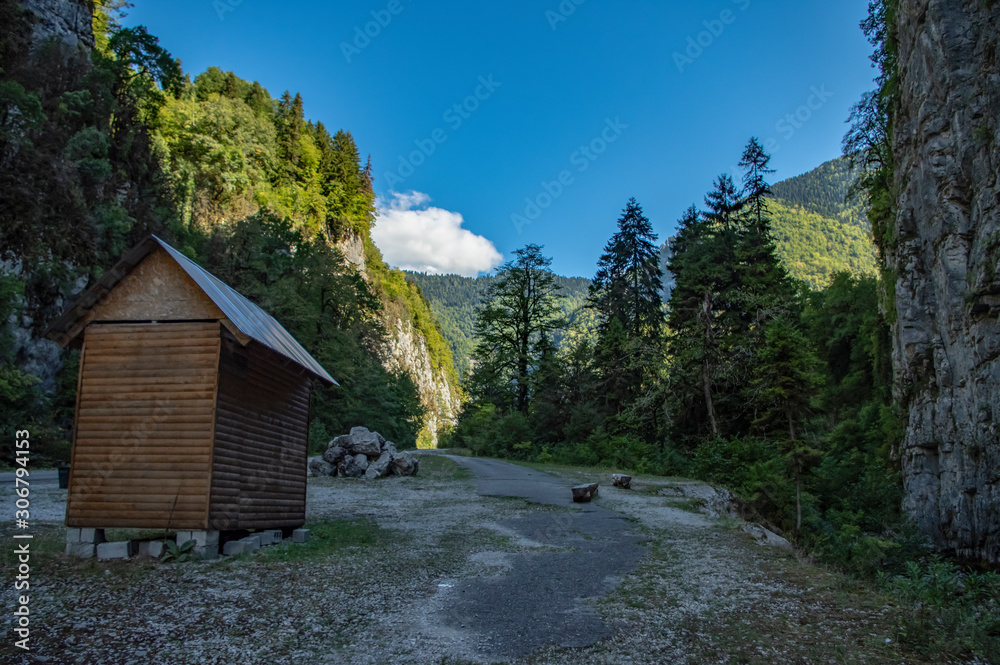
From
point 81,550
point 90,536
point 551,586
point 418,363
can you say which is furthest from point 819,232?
point 81,550

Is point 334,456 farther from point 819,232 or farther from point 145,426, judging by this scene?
point 819,232

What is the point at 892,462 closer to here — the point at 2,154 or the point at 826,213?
the point at 2,154

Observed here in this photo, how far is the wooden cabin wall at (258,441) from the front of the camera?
7.97 metres

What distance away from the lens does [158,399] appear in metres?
7.87

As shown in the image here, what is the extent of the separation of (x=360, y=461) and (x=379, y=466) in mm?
747

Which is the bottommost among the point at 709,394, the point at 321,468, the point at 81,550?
the point at 321,468

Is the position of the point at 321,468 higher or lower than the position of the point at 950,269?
lower

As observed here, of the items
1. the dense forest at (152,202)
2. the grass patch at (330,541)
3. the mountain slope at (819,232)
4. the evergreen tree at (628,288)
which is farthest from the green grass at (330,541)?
the mountain slope at (819,232)

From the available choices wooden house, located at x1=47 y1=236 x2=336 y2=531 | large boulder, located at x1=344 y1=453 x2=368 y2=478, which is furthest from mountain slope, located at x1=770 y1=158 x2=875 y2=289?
wooden house, located at x1=47 y1=236 x2=336 y2=531

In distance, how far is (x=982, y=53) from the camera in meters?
12.9

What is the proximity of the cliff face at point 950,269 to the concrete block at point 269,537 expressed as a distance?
44.7ft

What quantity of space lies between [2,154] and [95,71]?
949 cm

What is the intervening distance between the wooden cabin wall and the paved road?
142 inches

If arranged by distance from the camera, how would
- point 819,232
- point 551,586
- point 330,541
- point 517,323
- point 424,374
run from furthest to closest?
point 819,232
point 424,374
point 517,323
point 330,541
point 551,586
